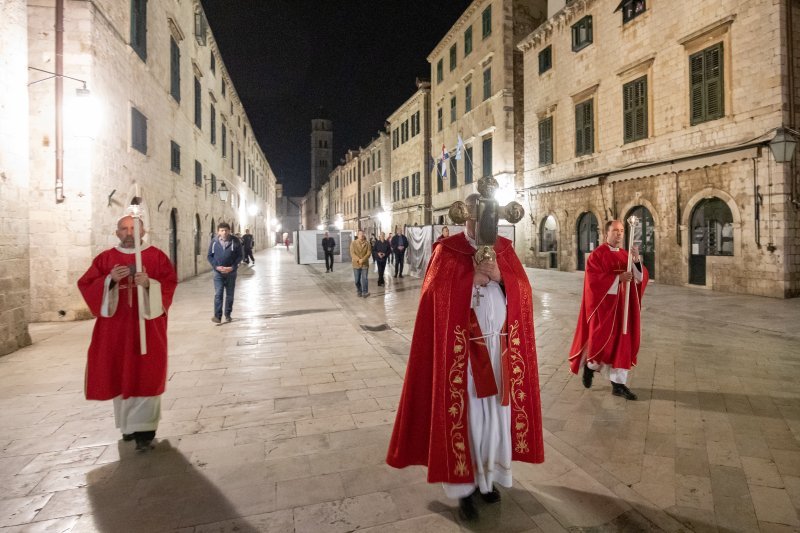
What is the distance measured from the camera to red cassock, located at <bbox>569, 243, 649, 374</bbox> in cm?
486

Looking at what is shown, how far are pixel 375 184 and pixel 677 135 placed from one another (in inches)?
1310

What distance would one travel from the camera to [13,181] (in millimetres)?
6781

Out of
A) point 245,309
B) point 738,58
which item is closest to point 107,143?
point 245,309

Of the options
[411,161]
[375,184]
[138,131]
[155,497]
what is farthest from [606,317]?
[375,184]

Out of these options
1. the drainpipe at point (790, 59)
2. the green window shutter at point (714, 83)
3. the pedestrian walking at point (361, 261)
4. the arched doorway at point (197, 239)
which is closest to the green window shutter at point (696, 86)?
the green window shutter at point (714, 83)

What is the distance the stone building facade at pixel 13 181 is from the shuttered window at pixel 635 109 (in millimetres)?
16299

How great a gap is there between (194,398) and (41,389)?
180cm

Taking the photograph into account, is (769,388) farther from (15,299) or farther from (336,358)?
(15,299)

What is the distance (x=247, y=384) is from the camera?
17.6 feet

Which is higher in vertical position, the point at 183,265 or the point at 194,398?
the point at 183,265

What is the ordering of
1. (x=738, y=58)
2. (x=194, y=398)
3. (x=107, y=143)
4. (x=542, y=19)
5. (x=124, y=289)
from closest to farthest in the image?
1. (x=124, y=289)
2. (x=194, y=398)
3. (x=107, y=143)
4. (x=738, y=58)
5. (x=542, y=19)

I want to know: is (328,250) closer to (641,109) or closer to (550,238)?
(550,238)

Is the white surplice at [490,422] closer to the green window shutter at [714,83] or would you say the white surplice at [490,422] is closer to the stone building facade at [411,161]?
the green window shutter at [714,83]

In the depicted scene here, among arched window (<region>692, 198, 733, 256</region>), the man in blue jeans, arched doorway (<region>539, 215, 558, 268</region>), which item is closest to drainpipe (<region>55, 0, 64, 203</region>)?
the man in blue jeans
